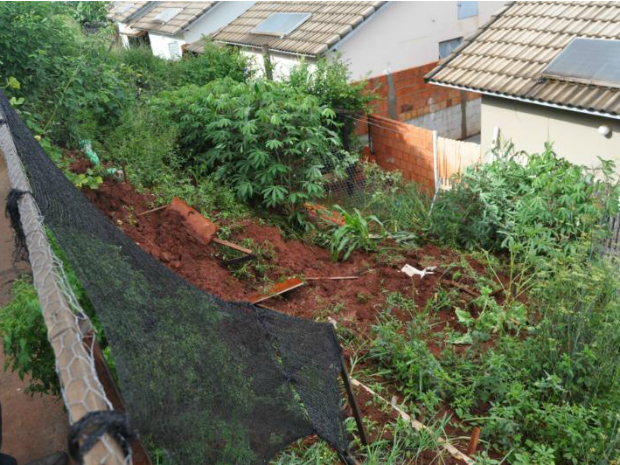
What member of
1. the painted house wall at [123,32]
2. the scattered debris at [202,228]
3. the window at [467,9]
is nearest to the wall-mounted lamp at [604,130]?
the scattered debris at [202,228]

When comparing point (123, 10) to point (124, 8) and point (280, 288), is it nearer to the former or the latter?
point (124, 8)

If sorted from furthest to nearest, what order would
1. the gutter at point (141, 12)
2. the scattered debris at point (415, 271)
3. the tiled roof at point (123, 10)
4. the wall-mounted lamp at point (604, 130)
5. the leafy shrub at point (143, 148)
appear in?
the tiled roof at point (123, 10)
the gutter at point (141, 12)
the leafy shrub at point (143, 148)
the wall-mounted lamp at point (604, 130)
the scattered debris at point (415, 271)

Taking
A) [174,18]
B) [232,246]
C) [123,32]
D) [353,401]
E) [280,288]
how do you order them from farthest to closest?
[123,32], [174,18], [232,246], [280,288], [353,401]

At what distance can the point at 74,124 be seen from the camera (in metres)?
7.71

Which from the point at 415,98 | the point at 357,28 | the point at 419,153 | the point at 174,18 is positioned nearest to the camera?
the point at 419,153

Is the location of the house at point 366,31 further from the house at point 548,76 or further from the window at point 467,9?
the house at point 548,76

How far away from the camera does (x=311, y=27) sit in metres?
13.0

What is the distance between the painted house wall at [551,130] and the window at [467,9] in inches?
236

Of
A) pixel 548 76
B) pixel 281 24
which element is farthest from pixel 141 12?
pixel 548 76

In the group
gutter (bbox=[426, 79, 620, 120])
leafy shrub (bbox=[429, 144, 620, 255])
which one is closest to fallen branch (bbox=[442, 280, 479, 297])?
leafy shrub (bbox=[429, 144, 620, 255])

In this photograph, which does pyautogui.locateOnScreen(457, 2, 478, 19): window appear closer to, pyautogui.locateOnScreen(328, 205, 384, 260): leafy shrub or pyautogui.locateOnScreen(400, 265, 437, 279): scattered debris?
pyautogui.locateOnScreen(328, 205, 384, 260): leafy shrub

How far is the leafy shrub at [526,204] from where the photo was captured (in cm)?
662

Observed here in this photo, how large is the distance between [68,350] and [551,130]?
7.82m

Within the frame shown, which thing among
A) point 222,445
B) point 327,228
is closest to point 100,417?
point 222,445
